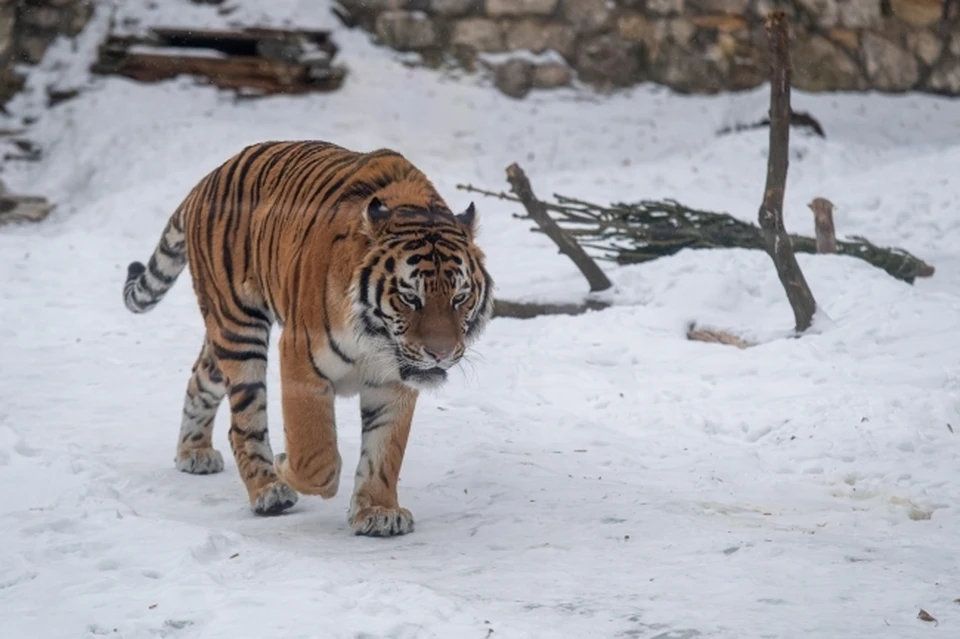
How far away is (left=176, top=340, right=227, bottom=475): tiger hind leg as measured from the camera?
17.3 feet

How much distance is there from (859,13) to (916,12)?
0.61m

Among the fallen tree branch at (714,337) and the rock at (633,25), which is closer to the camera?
A: the fallen tree branch at (714,337)

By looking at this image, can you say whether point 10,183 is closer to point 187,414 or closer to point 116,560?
point 187,414

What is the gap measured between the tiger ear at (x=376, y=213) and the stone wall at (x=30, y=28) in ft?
26.7

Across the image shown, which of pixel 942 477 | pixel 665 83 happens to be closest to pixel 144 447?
pixel 942 477

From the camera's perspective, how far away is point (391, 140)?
11.0 m

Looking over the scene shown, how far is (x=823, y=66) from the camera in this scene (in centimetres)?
1316

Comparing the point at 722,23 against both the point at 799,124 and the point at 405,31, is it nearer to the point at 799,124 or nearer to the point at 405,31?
the point at 799,124

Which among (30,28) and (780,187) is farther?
(30,28)

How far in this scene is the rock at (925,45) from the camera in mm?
13266

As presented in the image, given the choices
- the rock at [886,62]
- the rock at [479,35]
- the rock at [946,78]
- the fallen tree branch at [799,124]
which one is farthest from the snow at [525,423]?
the rock at [946,78]

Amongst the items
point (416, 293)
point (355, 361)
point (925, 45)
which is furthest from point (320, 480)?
point (925, 45)

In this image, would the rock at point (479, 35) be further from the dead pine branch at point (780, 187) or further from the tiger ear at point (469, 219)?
the tiger ear at point (469, 219)

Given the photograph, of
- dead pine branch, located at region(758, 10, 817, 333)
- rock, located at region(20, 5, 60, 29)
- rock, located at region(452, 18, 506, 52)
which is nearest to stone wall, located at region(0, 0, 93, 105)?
rock, located at region(20, 5, 60, 29)
